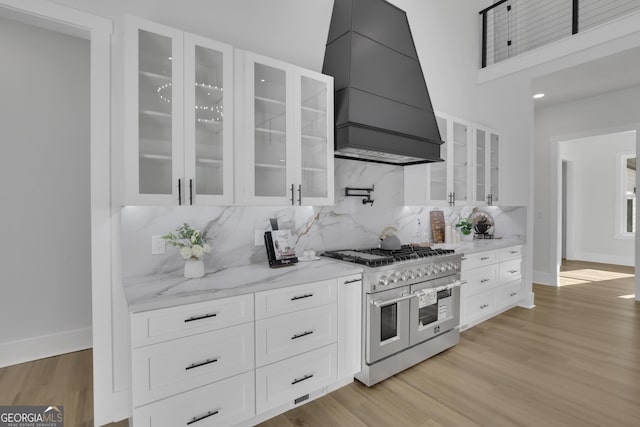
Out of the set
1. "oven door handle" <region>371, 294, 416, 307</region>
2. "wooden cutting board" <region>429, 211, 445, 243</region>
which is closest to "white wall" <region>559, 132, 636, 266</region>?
"wooden cutting board" <region>429, 211, 445, 243</region>

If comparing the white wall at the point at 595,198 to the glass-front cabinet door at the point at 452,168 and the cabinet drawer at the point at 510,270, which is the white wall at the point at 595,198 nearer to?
the cabinet drawer at the point at 510,270

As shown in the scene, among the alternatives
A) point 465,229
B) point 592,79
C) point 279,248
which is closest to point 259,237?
point 279,248

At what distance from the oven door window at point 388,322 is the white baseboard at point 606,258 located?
7.50 m

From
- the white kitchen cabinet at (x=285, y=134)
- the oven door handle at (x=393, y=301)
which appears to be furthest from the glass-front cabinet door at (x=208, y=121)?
the oven door handle at (x=393, y=301)

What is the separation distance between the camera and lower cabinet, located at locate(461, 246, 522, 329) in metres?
3.43

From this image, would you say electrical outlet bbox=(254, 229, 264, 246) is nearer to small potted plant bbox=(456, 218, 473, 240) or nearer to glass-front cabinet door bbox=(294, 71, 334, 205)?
glass-front cabinet door bbox=(294, 71, 334, 205)

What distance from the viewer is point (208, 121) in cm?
208

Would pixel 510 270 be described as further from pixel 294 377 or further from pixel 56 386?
pixel 56 386

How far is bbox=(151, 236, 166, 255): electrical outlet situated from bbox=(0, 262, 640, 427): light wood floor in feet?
3.74

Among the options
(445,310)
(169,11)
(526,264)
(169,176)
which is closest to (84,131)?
(169,11)

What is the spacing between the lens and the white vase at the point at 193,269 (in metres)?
2.05

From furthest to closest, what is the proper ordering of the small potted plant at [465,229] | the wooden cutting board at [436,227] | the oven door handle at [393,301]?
the small potted plant at [465,229]
the wooden cutting board at [436,227]
the oven door handle at [393,301]

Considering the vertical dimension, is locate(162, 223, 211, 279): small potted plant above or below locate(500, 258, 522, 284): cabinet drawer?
above

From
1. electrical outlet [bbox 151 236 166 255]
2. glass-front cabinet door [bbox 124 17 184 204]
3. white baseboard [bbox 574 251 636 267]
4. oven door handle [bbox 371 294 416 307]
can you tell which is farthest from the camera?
white baseboard [bbox 574 251 636 267]
